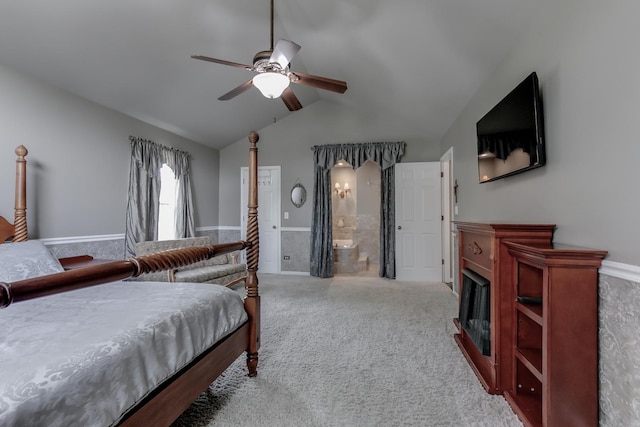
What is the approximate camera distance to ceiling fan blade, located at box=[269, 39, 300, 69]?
1.98m

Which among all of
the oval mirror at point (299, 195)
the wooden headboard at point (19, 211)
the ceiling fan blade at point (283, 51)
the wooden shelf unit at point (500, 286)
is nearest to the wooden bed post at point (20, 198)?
the wooden headboard at point (19, 211)

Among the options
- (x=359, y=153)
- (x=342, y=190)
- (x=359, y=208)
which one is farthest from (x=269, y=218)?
(x=359, y=208)

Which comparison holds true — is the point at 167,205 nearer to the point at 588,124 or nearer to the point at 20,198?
the point at 20,198

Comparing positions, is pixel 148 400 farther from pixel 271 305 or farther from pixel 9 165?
pixel 9 165

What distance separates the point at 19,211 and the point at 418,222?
16.1 ft

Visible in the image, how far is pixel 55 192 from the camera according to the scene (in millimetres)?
2977

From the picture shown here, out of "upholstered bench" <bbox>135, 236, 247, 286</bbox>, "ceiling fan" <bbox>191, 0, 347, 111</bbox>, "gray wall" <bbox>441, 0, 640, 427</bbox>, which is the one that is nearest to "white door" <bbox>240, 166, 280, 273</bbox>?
"upholstered bench" <bbox>135, 236, 247, 286</bbox>

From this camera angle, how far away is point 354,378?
Result: 6.42 ft

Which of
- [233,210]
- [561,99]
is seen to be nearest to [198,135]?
[233,210]

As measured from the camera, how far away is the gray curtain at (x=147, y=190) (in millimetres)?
3787

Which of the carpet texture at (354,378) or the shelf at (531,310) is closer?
the shelf at (531,310)

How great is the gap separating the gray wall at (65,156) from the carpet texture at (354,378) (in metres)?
2.36

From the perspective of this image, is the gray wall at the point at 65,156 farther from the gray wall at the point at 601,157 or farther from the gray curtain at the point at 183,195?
the gray wall at the point at 601,157

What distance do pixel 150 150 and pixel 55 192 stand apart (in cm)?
134
